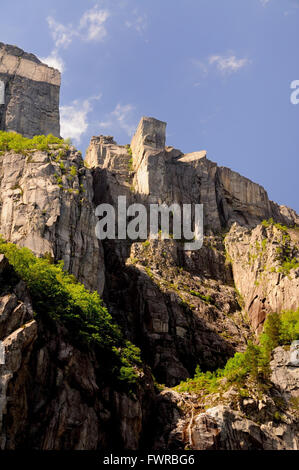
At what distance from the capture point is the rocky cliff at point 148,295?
30.5 m

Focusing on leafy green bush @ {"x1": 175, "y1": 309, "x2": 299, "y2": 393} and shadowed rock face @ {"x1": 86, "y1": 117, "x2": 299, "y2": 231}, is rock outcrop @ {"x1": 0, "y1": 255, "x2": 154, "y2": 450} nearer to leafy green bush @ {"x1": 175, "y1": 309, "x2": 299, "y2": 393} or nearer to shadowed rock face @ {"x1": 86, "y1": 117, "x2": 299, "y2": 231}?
leafy green bush @ {"x1": 175, "y1": 309, "x2": 299, "y2": 393}

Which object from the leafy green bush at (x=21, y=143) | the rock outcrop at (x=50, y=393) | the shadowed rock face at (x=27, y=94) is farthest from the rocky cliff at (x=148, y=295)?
the shadowed rock face at (x=27, y=94)

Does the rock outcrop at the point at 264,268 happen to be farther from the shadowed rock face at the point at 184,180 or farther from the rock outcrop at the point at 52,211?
the rock outcrop at the point at 52,211

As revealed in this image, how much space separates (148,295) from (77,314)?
16577 mm

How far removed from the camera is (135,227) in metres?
62.3

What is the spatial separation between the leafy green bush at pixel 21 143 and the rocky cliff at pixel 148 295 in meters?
1.58

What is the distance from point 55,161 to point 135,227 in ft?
40.1

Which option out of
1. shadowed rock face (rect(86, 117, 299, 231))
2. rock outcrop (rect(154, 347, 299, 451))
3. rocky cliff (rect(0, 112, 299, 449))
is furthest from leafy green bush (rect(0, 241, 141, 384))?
shadowed rock face (rect(86, 117, 299, 231))

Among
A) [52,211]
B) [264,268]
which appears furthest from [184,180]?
[52,211]

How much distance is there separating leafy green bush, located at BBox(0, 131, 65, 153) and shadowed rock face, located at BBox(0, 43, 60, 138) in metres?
9.34

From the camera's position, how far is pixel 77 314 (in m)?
36.6

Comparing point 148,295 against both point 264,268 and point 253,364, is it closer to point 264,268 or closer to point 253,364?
point 264,268

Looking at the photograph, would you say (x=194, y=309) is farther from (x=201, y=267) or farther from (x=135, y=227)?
(x=135, y=227)
